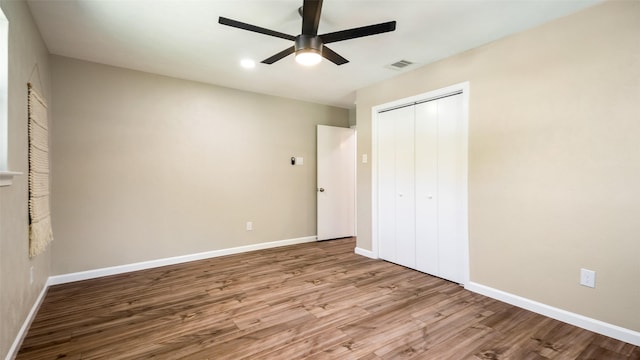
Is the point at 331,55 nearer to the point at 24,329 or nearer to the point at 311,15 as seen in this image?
the point at 311,15

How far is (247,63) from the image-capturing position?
3.21 meters

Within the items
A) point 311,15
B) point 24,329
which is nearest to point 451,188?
point 311,15

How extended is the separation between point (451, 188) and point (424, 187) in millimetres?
337

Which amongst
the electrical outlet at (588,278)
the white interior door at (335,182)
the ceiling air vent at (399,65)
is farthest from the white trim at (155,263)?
the electrical outlet at (588,278)

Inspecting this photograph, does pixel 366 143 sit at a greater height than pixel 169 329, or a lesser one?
greater

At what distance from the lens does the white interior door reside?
5.00 meters

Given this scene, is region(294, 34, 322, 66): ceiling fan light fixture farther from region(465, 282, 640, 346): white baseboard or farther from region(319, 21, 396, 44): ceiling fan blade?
region(465, 282, 640, 346): white baseboard

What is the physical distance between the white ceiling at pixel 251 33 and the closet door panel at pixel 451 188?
674mm

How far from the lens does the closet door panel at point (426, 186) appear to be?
3283 mm

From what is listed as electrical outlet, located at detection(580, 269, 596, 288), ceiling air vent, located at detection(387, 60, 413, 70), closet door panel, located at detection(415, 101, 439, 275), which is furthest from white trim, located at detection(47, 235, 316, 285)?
electrical outlet, located at detection(580, 269, 596, 288)

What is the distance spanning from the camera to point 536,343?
1990 mm

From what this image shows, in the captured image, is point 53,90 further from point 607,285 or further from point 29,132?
point 607,285

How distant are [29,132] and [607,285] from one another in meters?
4.61

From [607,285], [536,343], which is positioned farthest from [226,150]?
[607,285]
